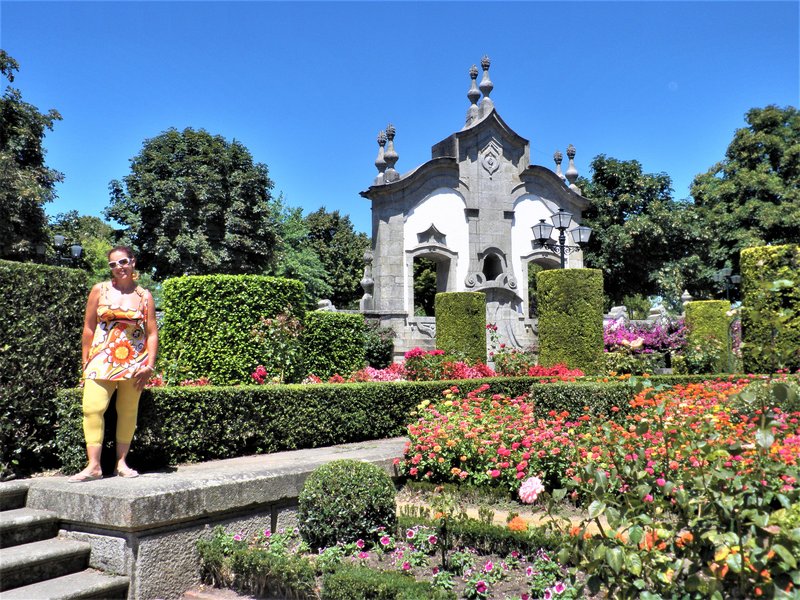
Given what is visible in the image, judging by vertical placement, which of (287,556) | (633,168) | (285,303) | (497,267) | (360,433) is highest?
(633,168)

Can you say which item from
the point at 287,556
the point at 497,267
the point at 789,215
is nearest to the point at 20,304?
the point at 287,556

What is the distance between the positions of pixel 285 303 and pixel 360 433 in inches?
109

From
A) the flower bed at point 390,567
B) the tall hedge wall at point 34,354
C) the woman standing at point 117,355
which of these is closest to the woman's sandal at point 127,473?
the woman standing at point 117,355

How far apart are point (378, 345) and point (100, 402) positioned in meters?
12.1

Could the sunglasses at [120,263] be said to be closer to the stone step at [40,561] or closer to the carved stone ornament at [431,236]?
the stone step at [40,561]

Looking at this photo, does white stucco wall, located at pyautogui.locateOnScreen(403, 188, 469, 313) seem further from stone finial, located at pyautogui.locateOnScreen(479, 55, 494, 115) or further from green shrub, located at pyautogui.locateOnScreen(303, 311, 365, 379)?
green shrub, located at pyautogui.locateOnScreen(303, 311, 365, 379)

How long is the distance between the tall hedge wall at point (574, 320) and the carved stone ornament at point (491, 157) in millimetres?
7822

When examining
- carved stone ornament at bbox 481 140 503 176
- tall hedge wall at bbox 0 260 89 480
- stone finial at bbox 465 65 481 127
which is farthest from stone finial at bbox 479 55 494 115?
tall hedge wall at bbox 0 260 89 480

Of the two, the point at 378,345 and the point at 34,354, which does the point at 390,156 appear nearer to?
the point at 378,345

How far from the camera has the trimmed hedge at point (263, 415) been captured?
575 cm

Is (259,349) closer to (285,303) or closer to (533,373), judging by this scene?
(285,303)

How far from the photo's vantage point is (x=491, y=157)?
20.3m

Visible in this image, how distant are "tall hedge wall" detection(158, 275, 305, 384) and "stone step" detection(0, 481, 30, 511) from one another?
14.3ft

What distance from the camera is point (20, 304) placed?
5613 millimetres
